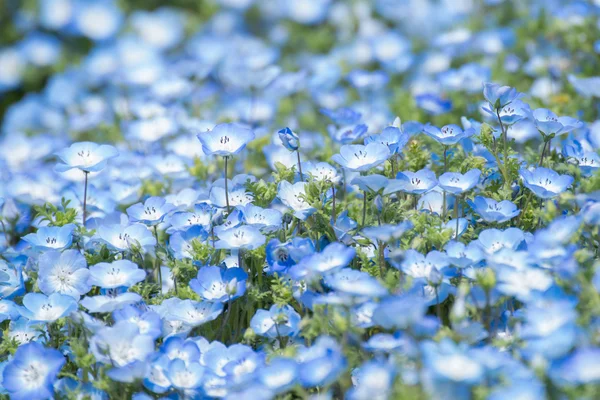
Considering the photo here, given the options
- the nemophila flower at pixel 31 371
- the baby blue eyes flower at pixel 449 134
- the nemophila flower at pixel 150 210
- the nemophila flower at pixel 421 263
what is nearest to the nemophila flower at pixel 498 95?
the baby blue eyes flower at pixel 449 134

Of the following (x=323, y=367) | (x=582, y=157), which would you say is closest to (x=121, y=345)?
(x=323, y=367)

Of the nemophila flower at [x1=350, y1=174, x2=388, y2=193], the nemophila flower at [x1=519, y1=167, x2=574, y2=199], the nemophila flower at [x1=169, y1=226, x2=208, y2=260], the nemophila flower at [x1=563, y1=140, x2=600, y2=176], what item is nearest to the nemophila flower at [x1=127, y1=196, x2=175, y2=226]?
the nemophila flower at [x1=169, y1=226, x2=208, y2=260]

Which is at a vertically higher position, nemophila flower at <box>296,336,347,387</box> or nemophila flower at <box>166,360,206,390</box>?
nemophila flower at <box>296,336,347,387</box>

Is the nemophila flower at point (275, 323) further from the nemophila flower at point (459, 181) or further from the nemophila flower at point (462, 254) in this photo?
the nemophila flower at point (459, 181)

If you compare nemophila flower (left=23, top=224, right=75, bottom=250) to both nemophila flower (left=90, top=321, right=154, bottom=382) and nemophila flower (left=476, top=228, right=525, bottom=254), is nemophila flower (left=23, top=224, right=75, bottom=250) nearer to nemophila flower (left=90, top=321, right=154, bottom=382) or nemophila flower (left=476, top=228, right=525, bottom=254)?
nemophila flower (left=90, top=321, right=154, bottom=382)

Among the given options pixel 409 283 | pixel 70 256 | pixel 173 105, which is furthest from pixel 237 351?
pixel 173 105
